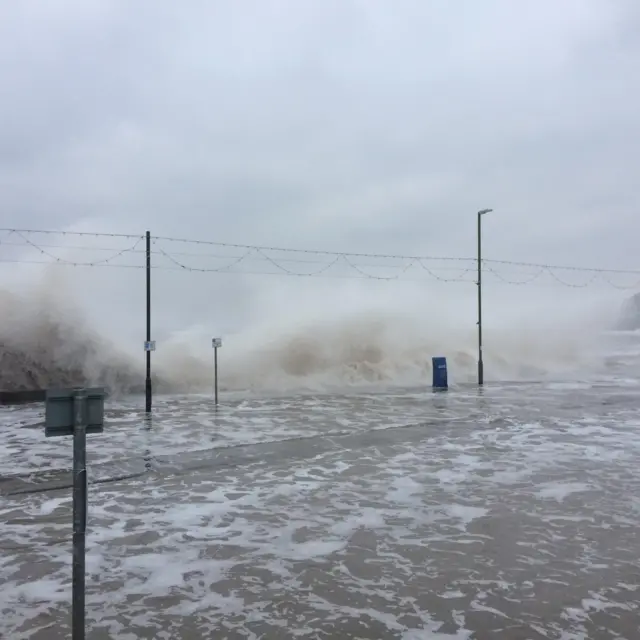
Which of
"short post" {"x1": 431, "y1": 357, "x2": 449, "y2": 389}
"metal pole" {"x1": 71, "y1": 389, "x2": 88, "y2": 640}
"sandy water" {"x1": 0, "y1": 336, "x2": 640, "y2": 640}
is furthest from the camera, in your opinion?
"short post" {"x1": 431, "y1": 357, "x2": 449, "y2": 389}

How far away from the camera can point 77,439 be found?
12.8 feet

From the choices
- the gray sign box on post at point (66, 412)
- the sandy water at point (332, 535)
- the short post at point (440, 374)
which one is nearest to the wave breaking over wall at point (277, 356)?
the short post at point (440, 374)

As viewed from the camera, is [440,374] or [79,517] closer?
[79,517]

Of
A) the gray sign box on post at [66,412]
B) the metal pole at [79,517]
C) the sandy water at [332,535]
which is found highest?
the gray sign box on post at [66,412]

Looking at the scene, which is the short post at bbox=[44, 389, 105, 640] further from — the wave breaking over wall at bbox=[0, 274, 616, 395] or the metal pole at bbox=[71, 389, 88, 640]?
the wave breaking over wall at bbox=[0, 274, 616, 395]

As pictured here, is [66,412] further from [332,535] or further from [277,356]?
[277,356]

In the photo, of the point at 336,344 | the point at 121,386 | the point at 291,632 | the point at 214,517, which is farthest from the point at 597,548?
the point at 336,344

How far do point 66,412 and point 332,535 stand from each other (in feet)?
13.2

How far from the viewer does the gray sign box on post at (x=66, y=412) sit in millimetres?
3904

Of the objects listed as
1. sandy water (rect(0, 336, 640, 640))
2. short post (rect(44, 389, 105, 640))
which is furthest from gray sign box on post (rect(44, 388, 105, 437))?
sandy water (rect(0, 336, 640, 640))

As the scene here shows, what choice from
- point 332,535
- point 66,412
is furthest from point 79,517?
point 332,535

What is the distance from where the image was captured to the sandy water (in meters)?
4.93

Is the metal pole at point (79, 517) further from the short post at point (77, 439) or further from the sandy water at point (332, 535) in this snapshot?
the sandy water at point (332, 535)

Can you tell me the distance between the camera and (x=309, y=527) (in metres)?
7.33
